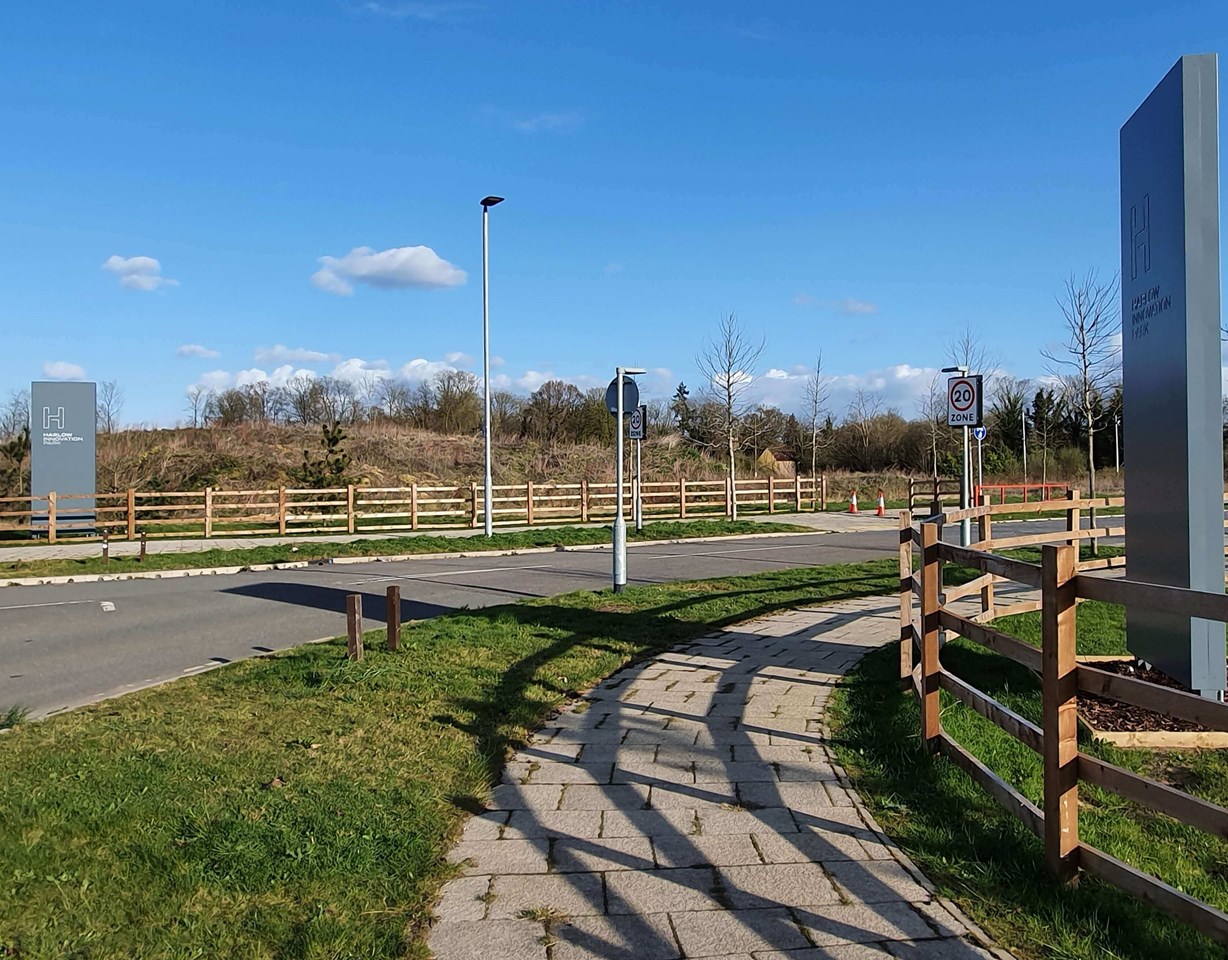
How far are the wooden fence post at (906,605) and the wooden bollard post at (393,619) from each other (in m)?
4.44

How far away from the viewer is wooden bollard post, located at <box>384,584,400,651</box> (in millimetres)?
9078

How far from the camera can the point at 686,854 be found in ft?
14.0

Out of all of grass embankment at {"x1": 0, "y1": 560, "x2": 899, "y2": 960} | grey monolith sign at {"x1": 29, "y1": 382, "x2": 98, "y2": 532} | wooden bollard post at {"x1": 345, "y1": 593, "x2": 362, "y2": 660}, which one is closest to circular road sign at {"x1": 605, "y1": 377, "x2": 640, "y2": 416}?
grass embankment at {"x1": 0, "y1": 560, "x2": 899, "y2": 960}

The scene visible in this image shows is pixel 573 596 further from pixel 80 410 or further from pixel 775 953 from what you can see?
pixel 80 410

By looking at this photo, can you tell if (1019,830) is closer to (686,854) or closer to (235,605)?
(686,854)

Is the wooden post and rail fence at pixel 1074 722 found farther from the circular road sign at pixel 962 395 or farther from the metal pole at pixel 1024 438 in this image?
the metal pole at pixel 1024 438

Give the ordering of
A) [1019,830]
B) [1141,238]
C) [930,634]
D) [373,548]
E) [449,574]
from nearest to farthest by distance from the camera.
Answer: [1019,830]
[930,634]
[1141,238]
[449,574]
[373,548]

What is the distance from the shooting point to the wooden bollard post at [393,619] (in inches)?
357

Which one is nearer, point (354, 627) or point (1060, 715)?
point (1060, 715)

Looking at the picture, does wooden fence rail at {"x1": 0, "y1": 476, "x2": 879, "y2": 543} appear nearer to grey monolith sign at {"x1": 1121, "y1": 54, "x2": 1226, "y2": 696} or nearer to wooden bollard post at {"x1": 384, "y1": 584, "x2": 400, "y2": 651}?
wooden bollard post at {"x1": 384, "y1": 584, "x2": 400, "y2": 651}

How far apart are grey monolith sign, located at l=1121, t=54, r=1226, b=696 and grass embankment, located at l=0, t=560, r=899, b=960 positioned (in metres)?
4.31

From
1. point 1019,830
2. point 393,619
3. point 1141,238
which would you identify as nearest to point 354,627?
point 393,619

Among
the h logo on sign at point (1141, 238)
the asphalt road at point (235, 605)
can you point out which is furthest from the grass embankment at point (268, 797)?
the h logo on sign at point (1141, 238)

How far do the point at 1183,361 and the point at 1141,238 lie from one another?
1.12 m
